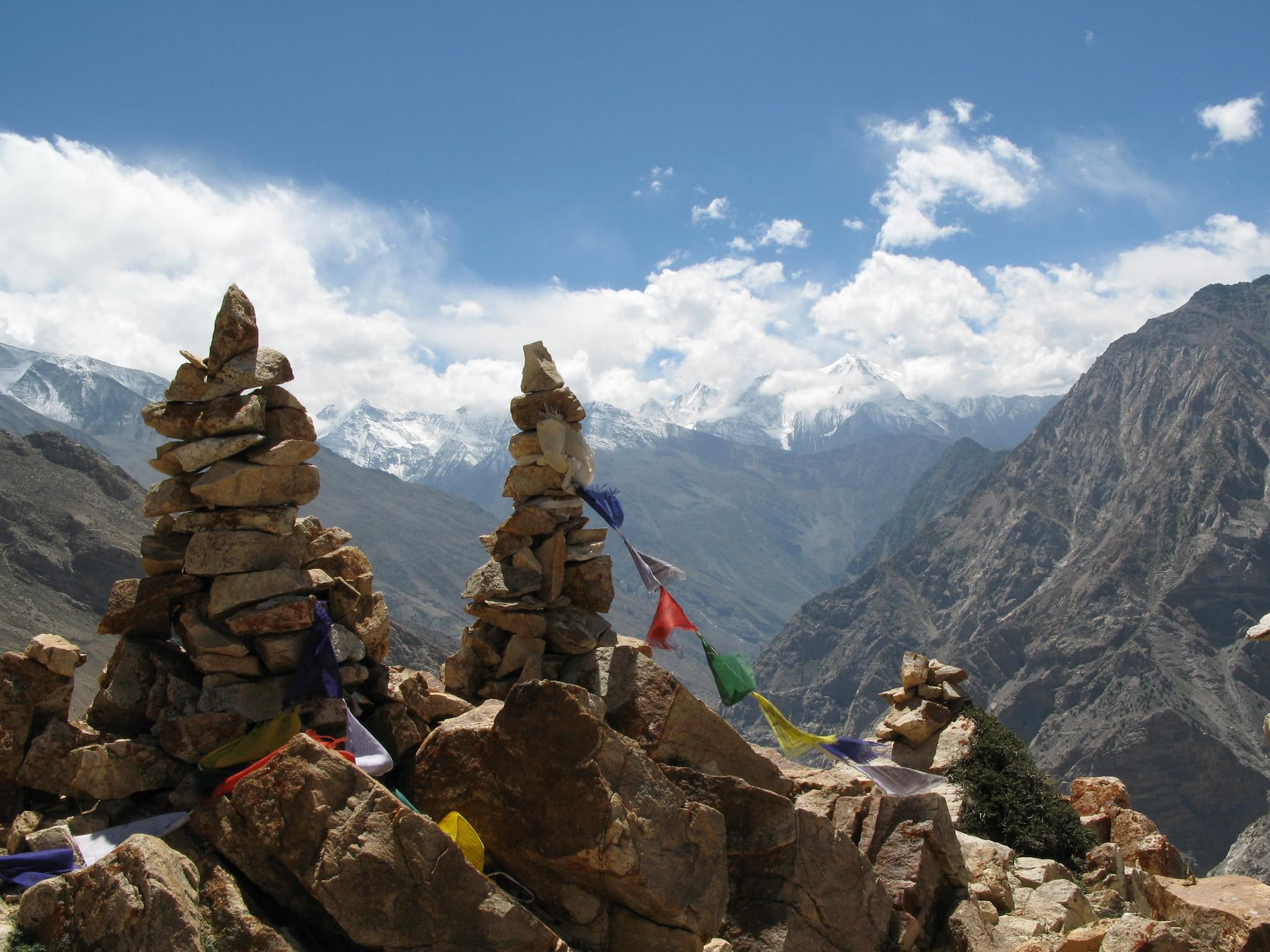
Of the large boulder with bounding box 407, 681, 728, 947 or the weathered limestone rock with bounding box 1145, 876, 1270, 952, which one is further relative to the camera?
the weathered limestone rock with bounding box 1145, 876, 1270, 952

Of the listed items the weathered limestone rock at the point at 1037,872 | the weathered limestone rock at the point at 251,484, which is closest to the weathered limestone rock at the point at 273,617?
the weathered limestone rock at the point at 251,484

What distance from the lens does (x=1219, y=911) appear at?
12281 mm

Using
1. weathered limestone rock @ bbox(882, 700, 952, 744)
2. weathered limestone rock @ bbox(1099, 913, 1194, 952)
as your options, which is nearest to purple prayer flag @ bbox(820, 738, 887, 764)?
weathered limestone rock @ bbox(1099, 913, 1194, 952)

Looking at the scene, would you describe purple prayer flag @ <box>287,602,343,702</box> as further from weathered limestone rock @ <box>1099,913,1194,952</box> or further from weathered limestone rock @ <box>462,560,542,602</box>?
weathered limestone rock @ <box>1099,913,1194,952</box>

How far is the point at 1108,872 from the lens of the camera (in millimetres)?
19594

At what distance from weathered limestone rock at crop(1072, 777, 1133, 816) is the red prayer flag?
39.9 ft

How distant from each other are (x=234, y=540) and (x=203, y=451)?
1.51m

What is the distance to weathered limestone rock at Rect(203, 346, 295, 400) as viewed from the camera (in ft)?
51.0

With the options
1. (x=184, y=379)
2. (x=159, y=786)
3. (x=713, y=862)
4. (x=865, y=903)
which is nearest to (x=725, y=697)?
(x=865, y=903)

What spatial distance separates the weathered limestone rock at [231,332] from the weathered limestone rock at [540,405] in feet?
15.9

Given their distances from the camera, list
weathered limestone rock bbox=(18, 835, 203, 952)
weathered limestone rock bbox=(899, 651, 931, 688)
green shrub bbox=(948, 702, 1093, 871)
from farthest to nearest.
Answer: weathered limestone rock bbox=(899, 651, 931, 688) < green shrub bbox=(948, 702, 1093, 871) < weathered limestone rock bbox=(18, 835, 203, 952)

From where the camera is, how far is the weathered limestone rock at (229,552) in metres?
14.9

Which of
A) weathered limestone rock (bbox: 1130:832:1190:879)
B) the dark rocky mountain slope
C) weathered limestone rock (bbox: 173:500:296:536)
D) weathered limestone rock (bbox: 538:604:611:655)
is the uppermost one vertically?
weathered limestone rock (bbox: 173:500:296:536)

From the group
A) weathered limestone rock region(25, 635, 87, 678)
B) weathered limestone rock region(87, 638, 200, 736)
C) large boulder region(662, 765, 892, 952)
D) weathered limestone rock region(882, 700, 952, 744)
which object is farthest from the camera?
weathered limestone rock region(882, 700, 952, 744)
